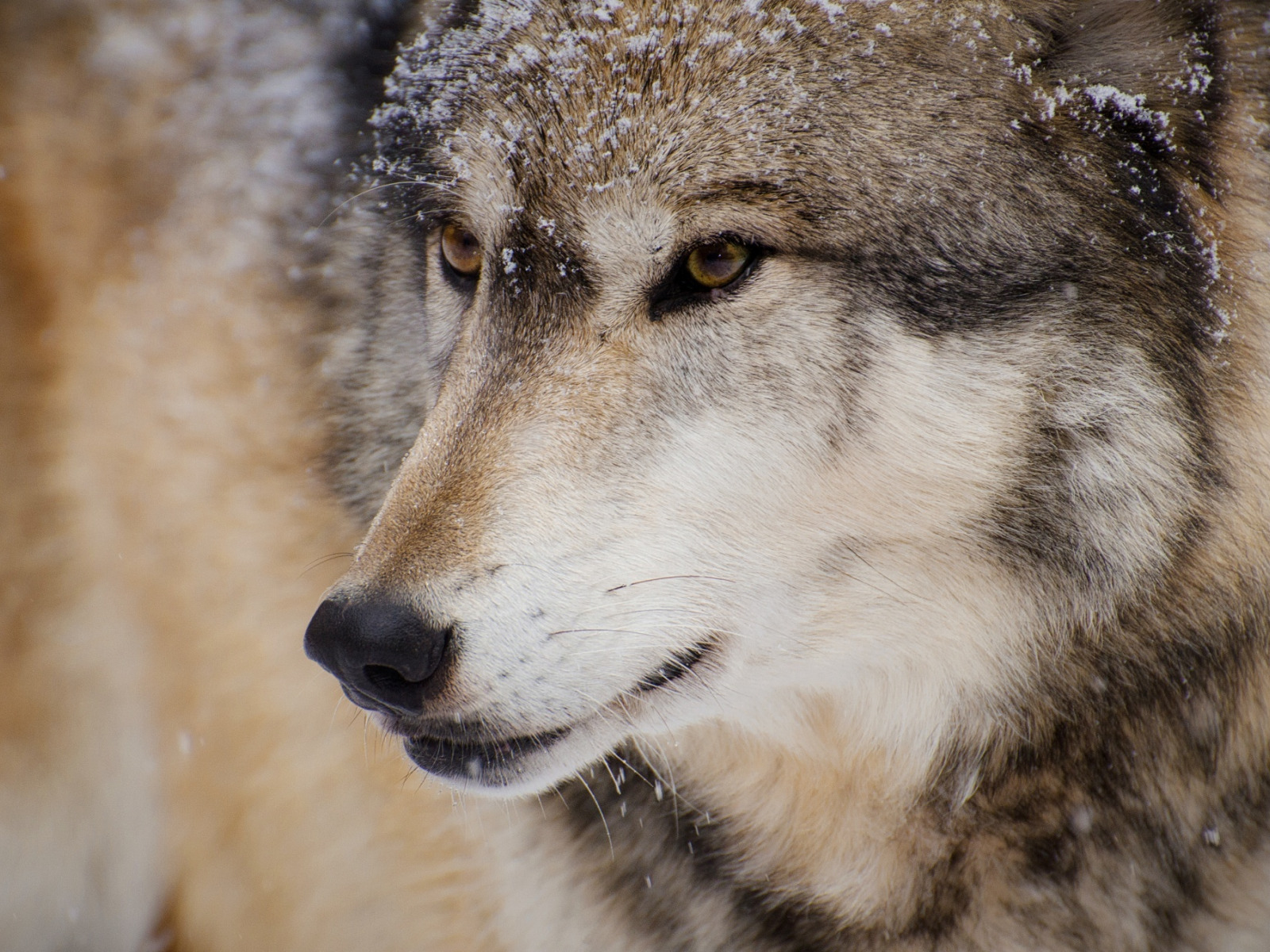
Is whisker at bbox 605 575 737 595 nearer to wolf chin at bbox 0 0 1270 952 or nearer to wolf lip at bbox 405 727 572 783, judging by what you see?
wolf chin at bbox 0 0 1270 952

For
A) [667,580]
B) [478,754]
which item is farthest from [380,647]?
[667,580]

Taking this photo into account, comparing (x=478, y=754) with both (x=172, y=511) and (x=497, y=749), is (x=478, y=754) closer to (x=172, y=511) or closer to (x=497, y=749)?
(x=497, y=749)

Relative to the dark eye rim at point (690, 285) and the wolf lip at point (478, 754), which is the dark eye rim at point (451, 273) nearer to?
the dark eye rim at point (690, 285)

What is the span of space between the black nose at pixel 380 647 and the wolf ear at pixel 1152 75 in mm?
1048

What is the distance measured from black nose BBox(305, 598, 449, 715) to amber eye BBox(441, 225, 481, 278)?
0.62 metres

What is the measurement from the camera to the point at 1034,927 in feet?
5.13

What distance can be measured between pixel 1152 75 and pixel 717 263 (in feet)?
2.02

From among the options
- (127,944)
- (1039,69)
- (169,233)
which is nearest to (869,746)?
(1039,69)

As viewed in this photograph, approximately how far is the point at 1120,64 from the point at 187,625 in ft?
6.35

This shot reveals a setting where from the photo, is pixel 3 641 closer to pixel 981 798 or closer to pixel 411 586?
pixel 411 586

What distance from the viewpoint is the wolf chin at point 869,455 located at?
134 centimetres

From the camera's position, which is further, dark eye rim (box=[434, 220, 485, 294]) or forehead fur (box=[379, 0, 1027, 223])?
dark eye rim (box=[434, 220, 485, 294])

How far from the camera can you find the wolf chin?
134cm

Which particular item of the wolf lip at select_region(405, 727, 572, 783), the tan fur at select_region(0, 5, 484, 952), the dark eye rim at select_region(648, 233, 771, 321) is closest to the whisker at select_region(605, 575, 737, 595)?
the wolf lip at select_region(405, 727, 572, 783)
